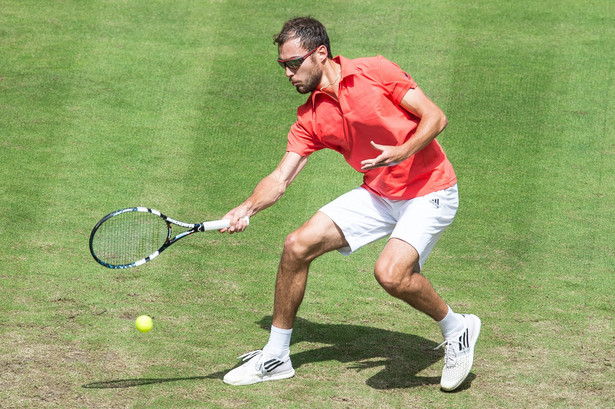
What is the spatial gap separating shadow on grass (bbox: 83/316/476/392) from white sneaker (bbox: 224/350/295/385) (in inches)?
5.7

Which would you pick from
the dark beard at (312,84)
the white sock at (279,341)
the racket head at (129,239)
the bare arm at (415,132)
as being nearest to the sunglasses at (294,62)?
the dark beard at (312,84)

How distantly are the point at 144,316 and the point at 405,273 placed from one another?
184 cm

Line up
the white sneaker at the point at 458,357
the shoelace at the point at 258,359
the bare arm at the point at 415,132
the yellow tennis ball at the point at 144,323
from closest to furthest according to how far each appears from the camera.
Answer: the bare arm at the point at 415,132, the white sneaker at the point at 458,357, the shoelace at the point at 258,359, the yellow tennis ball at the point at 144,323

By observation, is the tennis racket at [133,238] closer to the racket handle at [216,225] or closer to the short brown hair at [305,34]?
the racket handle at [216,225]

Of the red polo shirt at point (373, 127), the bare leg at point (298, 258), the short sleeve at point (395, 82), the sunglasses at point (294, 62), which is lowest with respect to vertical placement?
the bare leg at point (298, 258)

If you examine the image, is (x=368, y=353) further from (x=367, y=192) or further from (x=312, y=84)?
(x=312, y=84)

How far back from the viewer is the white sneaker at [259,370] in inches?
231

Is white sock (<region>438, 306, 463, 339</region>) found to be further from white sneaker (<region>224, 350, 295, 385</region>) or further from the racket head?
the racket head

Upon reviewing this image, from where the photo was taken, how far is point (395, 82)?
5.85 meters

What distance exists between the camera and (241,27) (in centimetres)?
1074

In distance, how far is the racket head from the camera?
593 centimetres

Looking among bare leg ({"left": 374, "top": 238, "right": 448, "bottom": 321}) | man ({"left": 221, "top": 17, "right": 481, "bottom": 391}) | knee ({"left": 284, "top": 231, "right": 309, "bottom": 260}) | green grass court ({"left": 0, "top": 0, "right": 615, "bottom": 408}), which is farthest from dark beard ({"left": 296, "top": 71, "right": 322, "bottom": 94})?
green grass court ({"left": 0, "top": 0, "right": 615, "bottom": 408})

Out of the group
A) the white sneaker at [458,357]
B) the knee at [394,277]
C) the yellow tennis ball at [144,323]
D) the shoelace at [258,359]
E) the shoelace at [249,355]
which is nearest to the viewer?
the knee at [394,277]

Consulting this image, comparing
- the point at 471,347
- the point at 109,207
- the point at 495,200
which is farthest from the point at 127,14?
the point at 471,347
